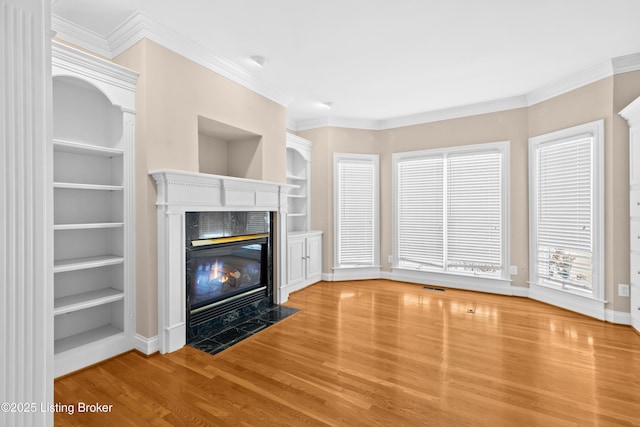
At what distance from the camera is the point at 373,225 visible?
5.23 meters

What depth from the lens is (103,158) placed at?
270 cm

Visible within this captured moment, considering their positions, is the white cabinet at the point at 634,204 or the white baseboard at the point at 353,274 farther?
the white baseboard at the point at 353,274

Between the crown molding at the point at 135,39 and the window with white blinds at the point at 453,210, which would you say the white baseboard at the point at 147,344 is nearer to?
the crown molding at the point at 135,39

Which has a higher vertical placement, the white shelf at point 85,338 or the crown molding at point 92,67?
the crown molding at point 92,67

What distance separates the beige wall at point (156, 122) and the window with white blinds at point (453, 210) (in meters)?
3.37

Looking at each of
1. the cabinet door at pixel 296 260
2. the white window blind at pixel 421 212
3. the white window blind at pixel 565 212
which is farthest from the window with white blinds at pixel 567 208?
the cabinet door at pixel 296 260

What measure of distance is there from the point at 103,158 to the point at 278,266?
7.36ft

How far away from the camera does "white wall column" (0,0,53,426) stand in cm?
71

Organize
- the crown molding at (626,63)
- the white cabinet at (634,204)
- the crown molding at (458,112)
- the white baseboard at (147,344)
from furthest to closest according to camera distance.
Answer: the crown molding at (458,112) < the crown molding at (626,63) < the white cabinet at (634,204) < the white baseboard at (147,344)

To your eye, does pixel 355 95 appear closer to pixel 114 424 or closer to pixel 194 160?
pixel 194 160

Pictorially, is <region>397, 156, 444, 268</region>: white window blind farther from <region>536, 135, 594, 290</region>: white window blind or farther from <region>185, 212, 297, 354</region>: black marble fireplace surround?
<region>185, 212, 297, 354</region>: black marble fireplace surround

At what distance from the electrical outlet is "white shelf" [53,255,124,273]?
17.0ft

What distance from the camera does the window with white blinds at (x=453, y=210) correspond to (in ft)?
14.3

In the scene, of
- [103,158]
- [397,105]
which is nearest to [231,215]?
[103,158]
